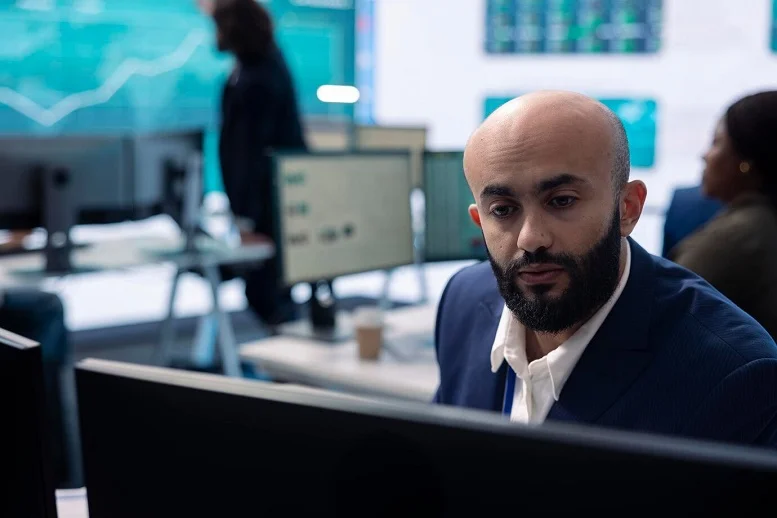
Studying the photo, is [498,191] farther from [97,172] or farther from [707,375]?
[97,172]

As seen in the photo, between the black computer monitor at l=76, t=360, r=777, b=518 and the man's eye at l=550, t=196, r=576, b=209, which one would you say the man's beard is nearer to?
the man's eye at l=550, t=196, r=576, b=209

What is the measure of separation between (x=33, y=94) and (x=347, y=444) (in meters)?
4.81

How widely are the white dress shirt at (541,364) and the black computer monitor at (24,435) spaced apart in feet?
1.94

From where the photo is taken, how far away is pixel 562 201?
1.03 m

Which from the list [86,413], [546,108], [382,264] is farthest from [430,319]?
[86,413]

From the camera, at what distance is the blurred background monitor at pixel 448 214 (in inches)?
99.5

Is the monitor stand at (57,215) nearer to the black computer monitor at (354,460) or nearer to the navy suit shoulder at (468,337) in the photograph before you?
the navy suit shoulder at (468,337)

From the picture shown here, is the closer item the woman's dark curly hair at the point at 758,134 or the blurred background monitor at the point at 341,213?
the woman's dark curly hair at the point at 758,134

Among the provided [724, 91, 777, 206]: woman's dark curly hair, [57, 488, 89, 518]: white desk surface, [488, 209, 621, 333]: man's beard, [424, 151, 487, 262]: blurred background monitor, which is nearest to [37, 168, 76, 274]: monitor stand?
[424, 151, 487, 262]: blurred background monitor

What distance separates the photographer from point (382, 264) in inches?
98.2

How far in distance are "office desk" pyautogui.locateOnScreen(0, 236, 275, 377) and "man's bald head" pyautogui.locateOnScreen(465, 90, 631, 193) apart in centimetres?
241

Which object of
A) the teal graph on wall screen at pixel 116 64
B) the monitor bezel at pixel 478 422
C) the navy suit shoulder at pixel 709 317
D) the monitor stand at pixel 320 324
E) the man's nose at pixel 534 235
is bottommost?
the monitor stand at pixel 320 324

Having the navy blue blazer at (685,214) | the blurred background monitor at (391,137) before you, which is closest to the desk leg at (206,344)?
the blurred background monitor at (391,137)

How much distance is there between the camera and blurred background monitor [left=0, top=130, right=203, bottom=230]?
9.94 feet
